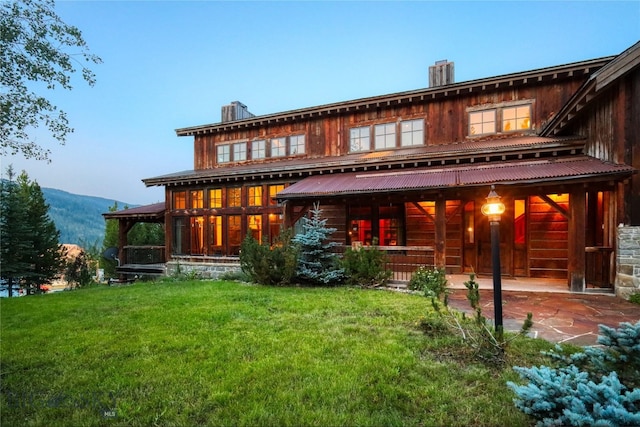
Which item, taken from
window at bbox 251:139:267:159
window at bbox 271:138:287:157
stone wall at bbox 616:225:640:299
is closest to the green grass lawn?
stone wall at bbox 616:225:640:299

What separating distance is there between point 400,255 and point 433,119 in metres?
5.96

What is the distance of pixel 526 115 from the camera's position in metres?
11.7

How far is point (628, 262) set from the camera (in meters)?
7.31

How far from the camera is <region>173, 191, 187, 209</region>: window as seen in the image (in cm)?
1638

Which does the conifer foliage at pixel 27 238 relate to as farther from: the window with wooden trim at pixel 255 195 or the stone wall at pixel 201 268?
the window with wooden trim at pixel 255 195

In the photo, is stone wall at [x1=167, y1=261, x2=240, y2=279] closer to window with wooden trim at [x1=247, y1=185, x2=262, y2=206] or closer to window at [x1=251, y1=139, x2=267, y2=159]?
window with wooden trim at [x1=247, y1=185, x2=262, y2=206]

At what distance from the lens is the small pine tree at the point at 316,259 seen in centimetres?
950

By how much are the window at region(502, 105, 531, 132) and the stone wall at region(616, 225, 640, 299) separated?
18.3 feet

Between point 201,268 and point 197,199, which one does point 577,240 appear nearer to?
point 201,268

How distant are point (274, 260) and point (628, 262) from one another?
9.10 m

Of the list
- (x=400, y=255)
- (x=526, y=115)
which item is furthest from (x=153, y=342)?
(x=526, y=115)

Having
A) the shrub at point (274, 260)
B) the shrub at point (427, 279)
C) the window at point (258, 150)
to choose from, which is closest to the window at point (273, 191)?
the window at point (258, 150)

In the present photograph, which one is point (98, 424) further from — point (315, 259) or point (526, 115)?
point (526, 115)

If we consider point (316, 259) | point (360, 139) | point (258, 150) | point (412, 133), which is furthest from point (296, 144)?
point (316, 259)
